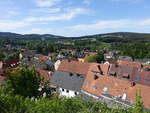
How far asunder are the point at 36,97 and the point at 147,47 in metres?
115

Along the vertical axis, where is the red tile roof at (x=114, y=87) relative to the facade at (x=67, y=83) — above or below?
above

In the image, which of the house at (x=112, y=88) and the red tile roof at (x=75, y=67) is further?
the red tile roof at (x=75, y=67)

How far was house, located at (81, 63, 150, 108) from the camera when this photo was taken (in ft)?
99.6

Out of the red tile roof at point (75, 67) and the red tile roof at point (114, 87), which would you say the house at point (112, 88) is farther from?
the red tile roof at point (75, 67)

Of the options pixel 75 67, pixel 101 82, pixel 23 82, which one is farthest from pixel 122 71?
pixel 23 82

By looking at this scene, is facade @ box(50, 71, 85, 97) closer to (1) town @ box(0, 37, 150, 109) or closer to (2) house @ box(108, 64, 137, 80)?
(1) town @ box(0, 37, 150, 109)

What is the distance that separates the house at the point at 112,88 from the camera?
99.6 ft

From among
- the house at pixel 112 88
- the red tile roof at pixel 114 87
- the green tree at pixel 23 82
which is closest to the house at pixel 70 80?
the house at pixel 112 88

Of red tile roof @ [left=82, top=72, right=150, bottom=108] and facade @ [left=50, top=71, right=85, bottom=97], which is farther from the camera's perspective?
facade @ [left=50, top=71, right=85, bottom=97]

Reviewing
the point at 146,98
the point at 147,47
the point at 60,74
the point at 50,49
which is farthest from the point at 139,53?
the point at 146,98

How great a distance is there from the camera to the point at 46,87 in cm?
3288

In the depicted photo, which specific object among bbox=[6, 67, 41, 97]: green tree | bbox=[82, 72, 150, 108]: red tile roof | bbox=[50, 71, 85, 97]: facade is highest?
bbox=[6, 67, 41, 97]: green tree

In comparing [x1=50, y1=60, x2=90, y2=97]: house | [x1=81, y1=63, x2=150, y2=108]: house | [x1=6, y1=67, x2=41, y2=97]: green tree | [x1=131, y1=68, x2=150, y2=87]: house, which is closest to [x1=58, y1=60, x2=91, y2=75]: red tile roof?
[x1=50, y1=60, x2=90, y2=97]: house

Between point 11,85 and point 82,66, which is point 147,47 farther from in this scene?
A: point 11,85
